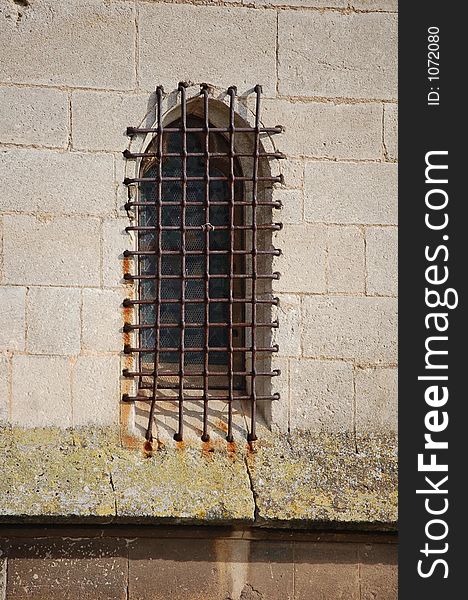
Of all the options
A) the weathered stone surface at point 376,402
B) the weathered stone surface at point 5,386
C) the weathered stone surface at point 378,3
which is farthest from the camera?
the weathered stone surface at point 378,3

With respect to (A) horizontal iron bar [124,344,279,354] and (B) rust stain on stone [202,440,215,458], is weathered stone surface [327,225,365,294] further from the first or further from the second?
(B) rust stain on stone [202,440,215,458]

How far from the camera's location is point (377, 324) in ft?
15.9

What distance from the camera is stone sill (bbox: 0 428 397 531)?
4402mm

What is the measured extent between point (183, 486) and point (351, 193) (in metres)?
1.52

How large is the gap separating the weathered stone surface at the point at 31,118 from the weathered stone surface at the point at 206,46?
42 cm

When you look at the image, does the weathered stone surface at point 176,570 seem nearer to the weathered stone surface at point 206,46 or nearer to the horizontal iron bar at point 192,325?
the horizontal iron bar at point 192,325

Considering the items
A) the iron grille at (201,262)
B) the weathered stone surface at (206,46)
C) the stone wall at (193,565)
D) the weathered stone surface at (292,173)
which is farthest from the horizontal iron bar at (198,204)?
the stone wall at (193,565)

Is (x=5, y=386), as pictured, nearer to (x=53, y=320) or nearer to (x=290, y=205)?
(x=53, y=320)

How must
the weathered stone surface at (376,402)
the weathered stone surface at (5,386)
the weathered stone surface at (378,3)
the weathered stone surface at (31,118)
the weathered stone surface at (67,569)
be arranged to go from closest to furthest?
the weathered stone surface at (67,569)
the weathered stone surface at (5,386)
the weathered stone surface at (31,118)
the weathered stone surface at (376,402)
the weathered stone surface at (378,3)

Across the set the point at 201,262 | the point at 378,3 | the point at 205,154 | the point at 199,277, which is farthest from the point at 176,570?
the point at 378,3

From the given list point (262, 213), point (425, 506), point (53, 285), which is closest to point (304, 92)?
point (262, 213)

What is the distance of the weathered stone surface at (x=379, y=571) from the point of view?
15.3 ft

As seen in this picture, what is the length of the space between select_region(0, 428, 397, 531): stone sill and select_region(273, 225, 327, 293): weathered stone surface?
0.68 metres

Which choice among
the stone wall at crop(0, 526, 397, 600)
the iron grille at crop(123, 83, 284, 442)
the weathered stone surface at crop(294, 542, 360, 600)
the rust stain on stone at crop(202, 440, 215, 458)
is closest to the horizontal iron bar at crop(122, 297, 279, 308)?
the iron grille at crop(123, 83, 284, 442)
